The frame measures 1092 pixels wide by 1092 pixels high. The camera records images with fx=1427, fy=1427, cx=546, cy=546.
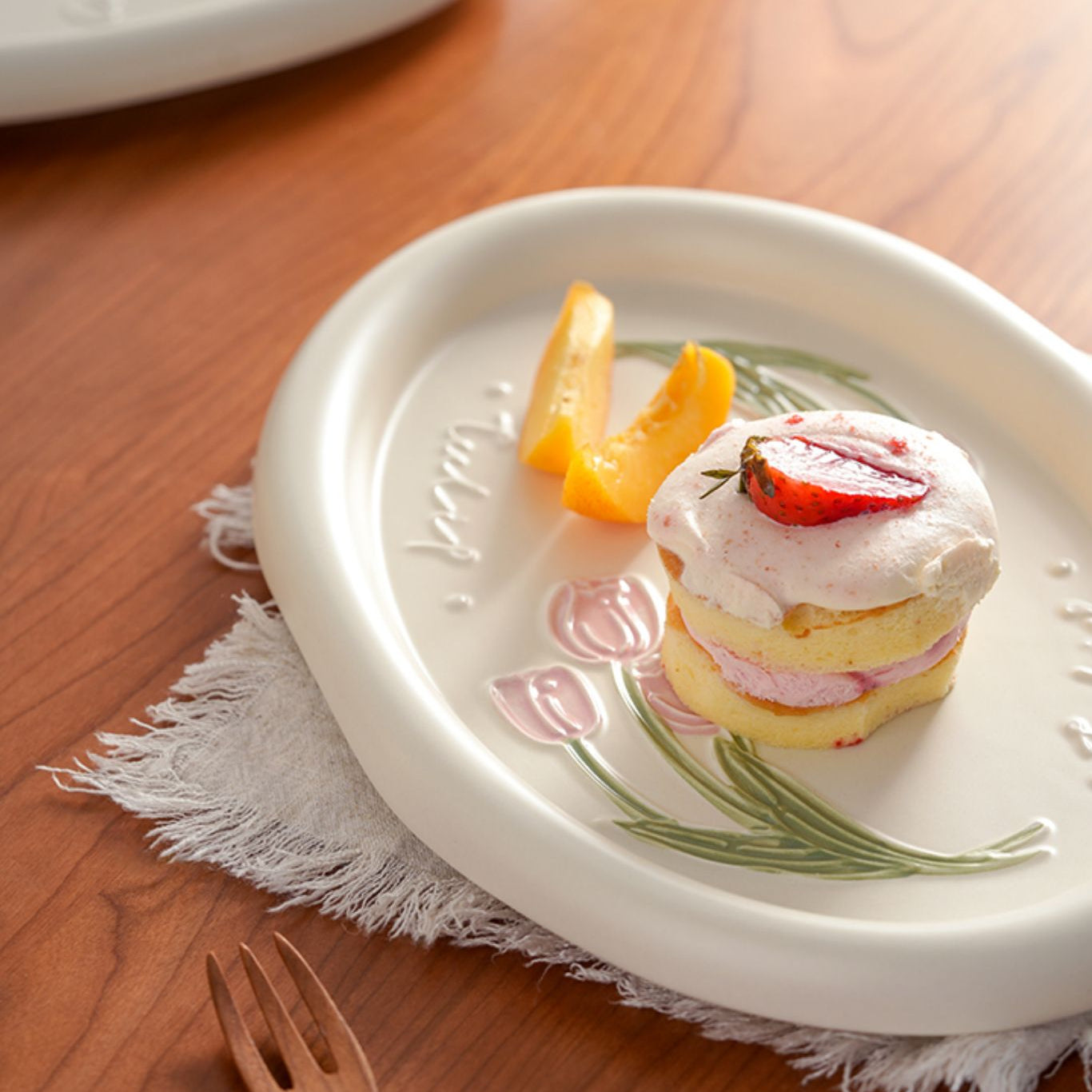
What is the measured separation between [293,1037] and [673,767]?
0.44 m

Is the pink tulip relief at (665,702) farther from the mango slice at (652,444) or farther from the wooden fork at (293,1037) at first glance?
the wooden fork at (293,1037)

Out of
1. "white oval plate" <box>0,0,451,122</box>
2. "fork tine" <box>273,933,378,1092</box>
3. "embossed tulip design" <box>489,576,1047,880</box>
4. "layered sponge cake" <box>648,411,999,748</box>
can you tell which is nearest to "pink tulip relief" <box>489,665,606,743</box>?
"embossed tulip design" <box>489,576,1047,880</box>

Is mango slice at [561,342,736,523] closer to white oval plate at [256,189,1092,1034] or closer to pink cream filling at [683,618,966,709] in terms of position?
white oval plate at [256,189,1092,1034]

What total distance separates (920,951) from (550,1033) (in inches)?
12.2

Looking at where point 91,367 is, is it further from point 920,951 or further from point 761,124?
point 920,951

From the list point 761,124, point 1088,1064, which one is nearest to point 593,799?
point 1088,1064

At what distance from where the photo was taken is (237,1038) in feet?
3.76

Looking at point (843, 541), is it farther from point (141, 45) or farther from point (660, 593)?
point (141, 45)

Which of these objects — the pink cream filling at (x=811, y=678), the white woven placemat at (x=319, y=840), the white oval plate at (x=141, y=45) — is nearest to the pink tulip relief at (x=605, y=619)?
the pink cream filling at (x=811, y=678)

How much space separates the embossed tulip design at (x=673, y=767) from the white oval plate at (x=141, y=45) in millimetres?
1219

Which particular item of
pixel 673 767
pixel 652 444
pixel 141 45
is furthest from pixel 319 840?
pixel 141 45

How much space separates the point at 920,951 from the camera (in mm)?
1149

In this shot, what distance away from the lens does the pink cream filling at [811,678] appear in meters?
1.34

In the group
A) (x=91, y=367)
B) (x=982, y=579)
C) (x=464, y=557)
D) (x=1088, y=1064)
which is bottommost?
(x=91, y=367)
